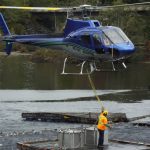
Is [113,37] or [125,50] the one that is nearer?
[125,50]

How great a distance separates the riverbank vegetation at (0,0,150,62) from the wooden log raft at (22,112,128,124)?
3961cm

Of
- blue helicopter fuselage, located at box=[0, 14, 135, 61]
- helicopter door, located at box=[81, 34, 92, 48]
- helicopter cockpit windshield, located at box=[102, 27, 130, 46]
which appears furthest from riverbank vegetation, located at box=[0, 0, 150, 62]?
helicopter cockpit windshield, located at box=[102, 27, 130, 46]

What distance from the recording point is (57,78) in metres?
86.6

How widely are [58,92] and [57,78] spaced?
48.0 ft

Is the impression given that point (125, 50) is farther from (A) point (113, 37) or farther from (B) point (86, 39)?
(B) point (86, 39)

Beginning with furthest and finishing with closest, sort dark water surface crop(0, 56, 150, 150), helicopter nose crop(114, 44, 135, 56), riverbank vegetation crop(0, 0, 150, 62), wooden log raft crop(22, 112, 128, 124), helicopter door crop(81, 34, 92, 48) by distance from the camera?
1. riverbank vegetation crop(0, 0, 150, 62)
2. dark water surface crop(0, 56, 150, 150)
3. wooden log raft crop(22, 112, 128, 124)
4. helicopter door crop(81, 34, 92, 48)
5. helicopter nose crop(114, 44, 135, 56)

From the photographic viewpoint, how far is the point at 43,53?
11631cm

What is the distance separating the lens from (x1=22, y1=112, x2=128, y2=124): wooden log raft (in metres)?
50.0

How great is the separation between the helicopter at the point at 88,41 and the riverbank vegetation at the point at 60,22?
40744 mm

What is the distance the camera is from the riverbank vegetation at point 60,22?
359 feet

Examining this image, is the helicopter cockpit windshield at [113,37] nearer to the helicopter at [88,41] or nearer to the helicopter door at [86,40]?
the helicopter at [88,41]

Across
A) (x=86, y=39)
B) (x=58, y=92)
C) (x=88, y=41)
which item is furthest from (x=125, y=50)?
(x=58, y=92)

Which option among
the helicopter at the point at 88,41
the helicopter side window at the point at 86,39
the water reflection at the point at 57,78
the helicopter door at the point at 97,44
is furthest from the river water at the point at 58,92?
the helicopter door at the point at 97,44

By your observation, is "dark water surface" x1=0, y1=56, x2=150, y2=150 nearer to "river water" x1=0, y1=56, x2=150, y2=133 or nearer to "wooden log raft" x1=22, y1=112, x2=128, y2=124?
"river water" x1=0, y1=56, x2=150, y2=133
